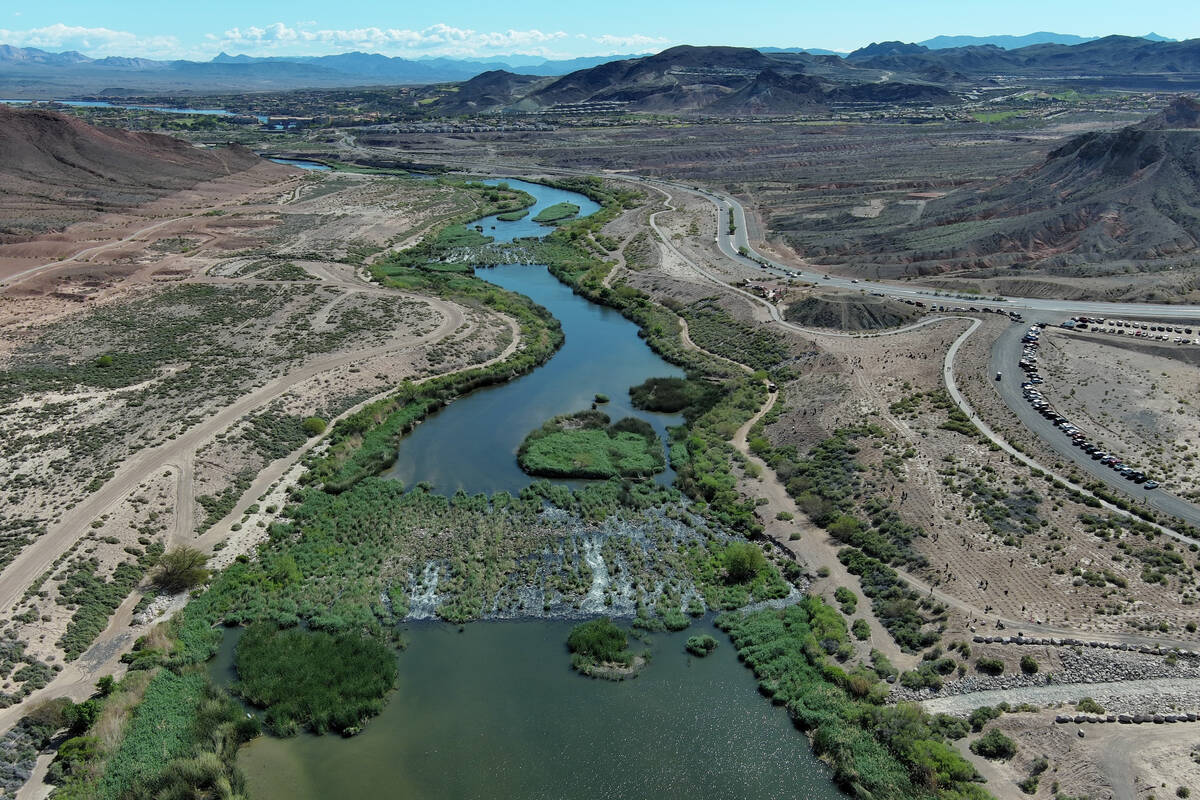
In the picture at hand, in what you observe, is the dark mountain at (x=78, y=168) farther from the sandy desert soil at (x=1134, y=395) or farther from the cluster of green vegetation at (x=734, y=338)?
the sandy desert soil at (x=1134, y=395)

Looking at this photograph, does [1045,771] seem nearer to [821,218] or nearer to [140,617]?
[140,617]

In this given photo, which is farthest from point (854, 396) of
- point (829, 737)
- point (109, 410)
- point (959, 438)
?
point (109, 410)

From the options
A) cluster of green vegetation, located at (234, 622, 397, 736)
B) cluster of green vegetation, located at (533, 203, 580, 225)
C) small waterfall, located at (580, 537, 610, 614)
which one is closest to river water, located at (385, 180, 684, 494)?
small waterfall, located at (580, 537, 610, 614)

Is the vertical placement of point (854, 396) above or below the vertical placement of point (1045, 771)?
above

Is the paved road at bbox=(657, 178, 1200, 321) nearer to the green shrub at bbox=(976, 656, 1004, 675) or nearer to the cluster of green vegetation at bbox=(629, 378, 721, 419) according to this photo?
the cluster of green vegetation at bbox=(629, 378, 721, 419)

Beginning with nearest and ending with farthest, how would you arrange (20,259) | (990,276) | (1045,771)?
(1045,771) < (990,276) < (20,259)

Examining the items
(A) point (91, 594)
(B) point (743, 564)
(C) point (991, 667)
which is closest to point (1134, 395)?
(C) point (991, 667)

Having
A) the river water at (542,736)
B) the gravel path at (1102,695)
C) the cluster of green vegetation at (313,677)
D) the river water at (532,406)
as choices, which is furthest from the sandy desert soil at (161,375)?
the gravel path at (1102,695)
